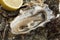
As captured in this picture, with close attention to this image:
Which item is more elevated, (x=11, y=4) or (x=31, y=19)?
(x=11, y=4)

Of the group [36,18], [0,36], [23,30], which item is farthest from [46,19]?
[0,36]

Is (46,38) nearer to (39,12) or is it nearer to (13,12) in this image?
(39,12)

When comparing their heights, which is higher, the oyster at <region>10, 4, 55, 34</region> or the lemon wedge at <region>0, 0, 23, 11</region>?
the lemon wedge at <region>0, 0, 23, 11</region>

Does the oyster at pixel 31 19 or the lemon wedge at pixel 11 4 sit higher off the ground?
the lemon wedge at pixel 11 4
